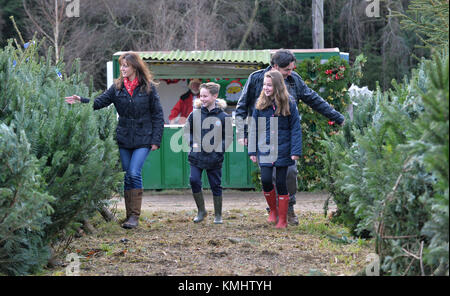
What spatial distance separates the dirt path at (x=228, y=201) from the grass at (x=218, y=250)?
1.91 m

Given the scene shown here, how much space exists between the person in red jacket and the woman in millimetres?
5162

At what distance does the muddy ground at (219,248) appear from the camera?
4.81 m

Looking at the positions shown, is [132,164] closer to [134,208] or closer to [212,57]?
[134,208]

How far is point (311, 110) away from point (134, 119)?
498 cm

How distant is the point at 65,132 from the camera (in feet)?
16.5

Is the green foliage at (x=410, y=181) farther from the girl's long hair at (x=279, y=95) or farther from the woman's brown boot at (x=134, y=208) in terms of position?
the woman's brown boot at (x=134, y=208)

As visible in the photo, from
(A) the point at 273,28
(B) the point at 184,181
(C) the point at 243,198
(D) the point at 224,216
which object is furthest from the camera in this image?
(A) the point at 273,28

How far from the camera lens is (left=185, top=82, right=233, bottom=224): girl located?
7355mm

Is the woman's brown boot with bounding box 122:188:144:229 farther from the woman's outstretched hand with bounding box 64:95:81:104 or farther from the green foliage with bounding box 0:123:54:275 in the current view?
the green foliage with bounding box 0:123:54:275

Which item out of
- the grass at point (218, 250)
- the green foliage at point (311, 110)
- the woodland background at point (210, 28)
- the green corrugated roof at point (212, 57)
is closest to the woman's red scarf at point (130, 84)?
the grass at point (218, 250)

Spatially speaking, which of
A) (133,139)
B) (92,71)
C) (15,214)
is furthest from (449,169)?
(92,71)

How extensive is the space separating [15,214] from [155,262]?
4.56 feet

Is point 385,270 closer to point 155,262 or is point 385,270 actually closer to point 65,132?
point 155,262

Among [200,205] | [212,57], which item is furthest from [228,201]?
[200,205]
